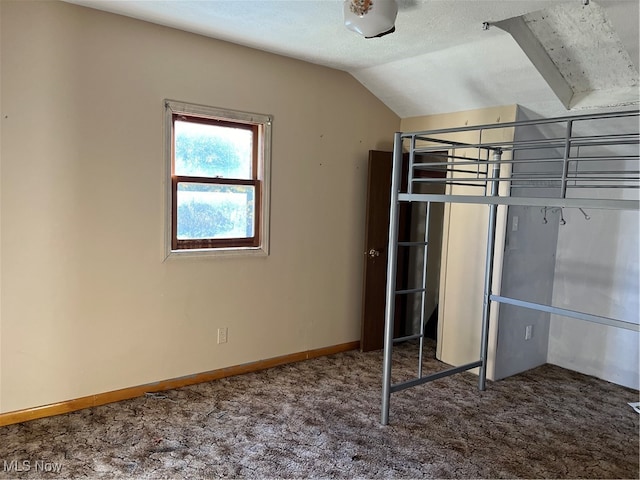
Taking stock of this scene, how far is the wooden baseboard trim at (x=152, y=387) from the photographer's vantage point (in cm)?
295

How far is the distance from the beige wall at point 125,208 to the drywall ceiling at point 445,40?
27 cm

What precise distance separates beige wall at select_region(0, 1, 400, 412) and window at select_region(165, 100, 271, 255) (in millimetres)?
96

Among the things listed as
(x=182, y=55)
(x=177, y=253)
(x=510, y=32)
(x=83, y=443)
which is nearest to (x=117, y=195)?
(x=177, y=253)

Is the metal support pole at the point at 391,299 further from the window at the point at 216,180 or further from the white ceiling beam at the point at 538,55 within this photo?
the window at the point at 216,180

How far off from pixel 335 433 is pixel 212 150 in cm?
217

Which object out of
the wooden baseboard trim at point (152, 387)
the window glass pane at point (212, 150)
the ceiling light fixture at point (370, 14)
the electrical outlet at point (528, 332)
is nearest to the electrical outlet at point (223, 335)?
the wooden baseboard trim at point (152, 387)

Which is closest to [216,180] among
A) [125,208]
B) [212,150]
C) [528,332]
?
[212,150]

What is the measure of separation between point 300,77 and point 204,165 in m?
1.12

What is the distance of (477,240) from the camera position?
3.98 metres

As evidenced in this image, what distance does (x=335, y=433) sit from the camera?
2934 mm

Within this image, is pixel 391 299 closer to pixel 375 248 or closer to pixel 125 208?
pixel 375 248

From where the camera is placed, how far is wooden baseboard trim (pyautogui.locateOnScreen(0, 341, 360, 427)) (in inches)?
116

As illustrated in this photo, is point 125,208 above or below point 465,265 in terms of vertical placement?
above

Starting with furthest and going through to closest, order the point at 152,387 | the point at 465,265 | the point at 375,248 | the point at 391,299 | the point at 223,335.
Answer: the point at 375,248 → the point at 465,265 → the point at 223,335 → the point at 152,387 → the point at 391,299
